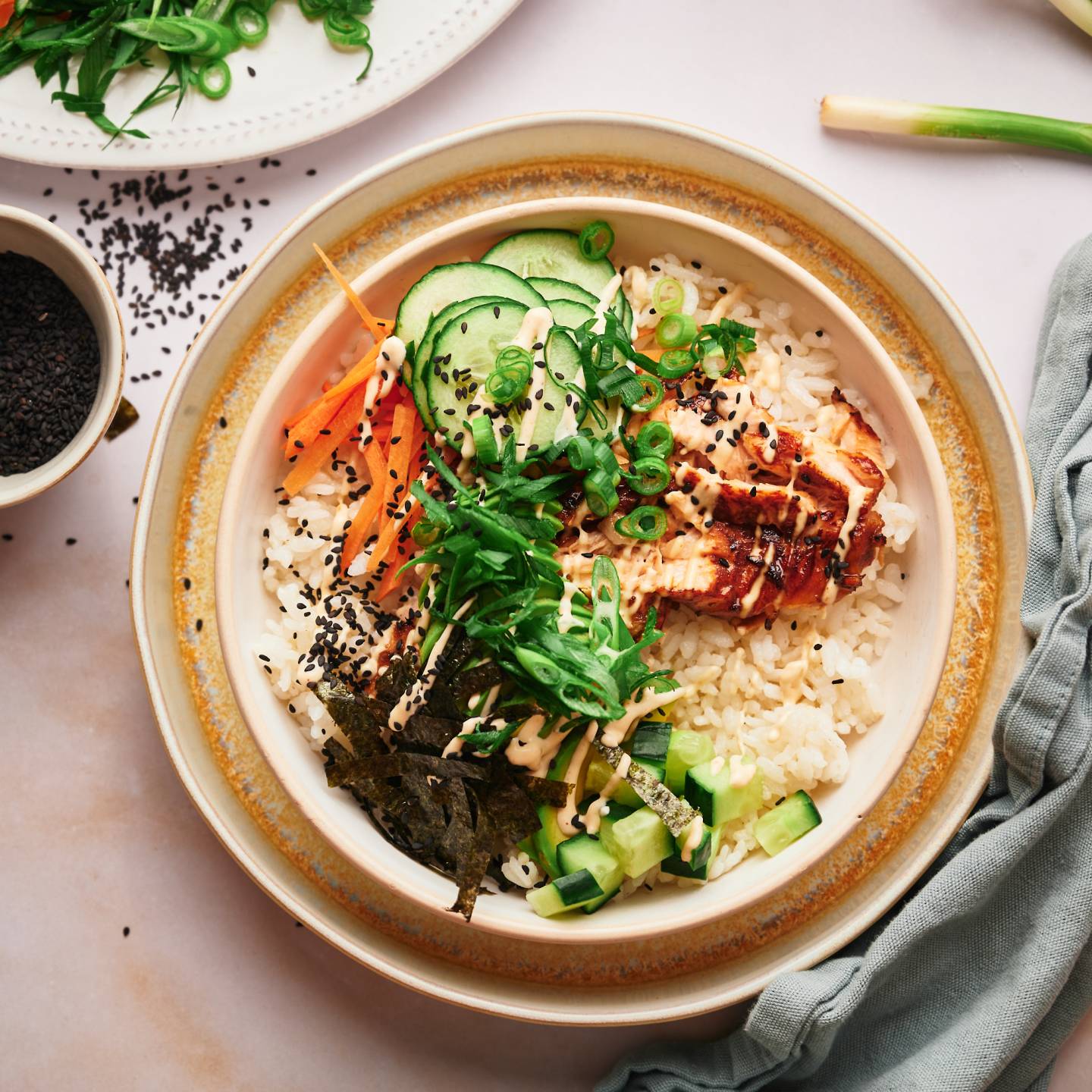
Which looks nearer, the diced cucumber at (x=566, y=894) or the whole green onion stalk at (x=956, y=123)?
the diced cucumber at (x=566, y=894)

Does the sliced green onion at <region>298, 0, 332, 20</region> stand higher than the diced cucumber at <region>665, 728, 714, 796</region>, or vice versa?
the sliced green onion at <region>298, 0, 332, 20</region>

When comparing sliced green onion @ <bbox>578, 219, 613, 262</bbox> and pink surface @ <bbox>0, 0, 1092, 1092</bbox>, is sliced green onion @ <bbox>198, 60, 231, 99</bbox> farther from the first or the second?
sliced green onion @ <bbox>578, 219, 613, 262</bbox>

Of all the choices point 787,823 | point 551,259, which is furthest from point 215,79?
point 787,823

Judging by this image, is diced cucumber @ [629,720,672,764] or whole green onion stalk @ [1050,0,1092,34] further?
whole green onion stalk @ [1050,0,1092,34]

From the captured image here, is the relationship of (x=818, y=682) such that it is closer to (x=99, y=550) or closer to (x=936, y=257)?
(x=936, y=257)

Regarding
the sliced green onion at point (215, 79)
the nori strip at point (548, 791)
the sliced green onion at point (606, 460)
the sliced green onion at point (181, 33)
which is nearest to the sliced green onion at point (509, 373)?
the sliced green onion at point (606, 460)

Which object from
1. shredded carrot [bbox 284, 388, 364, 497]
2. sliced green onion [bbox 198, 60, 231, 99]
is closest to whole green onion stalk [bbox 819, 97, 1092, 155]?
shredded carrot [bbox 284, 388, 364, 497]

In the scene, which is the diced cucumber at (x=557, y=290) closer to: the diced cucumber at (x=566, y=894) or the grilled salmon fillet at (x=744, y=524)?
the grilled salmon fillet at (x=744, y=524)
